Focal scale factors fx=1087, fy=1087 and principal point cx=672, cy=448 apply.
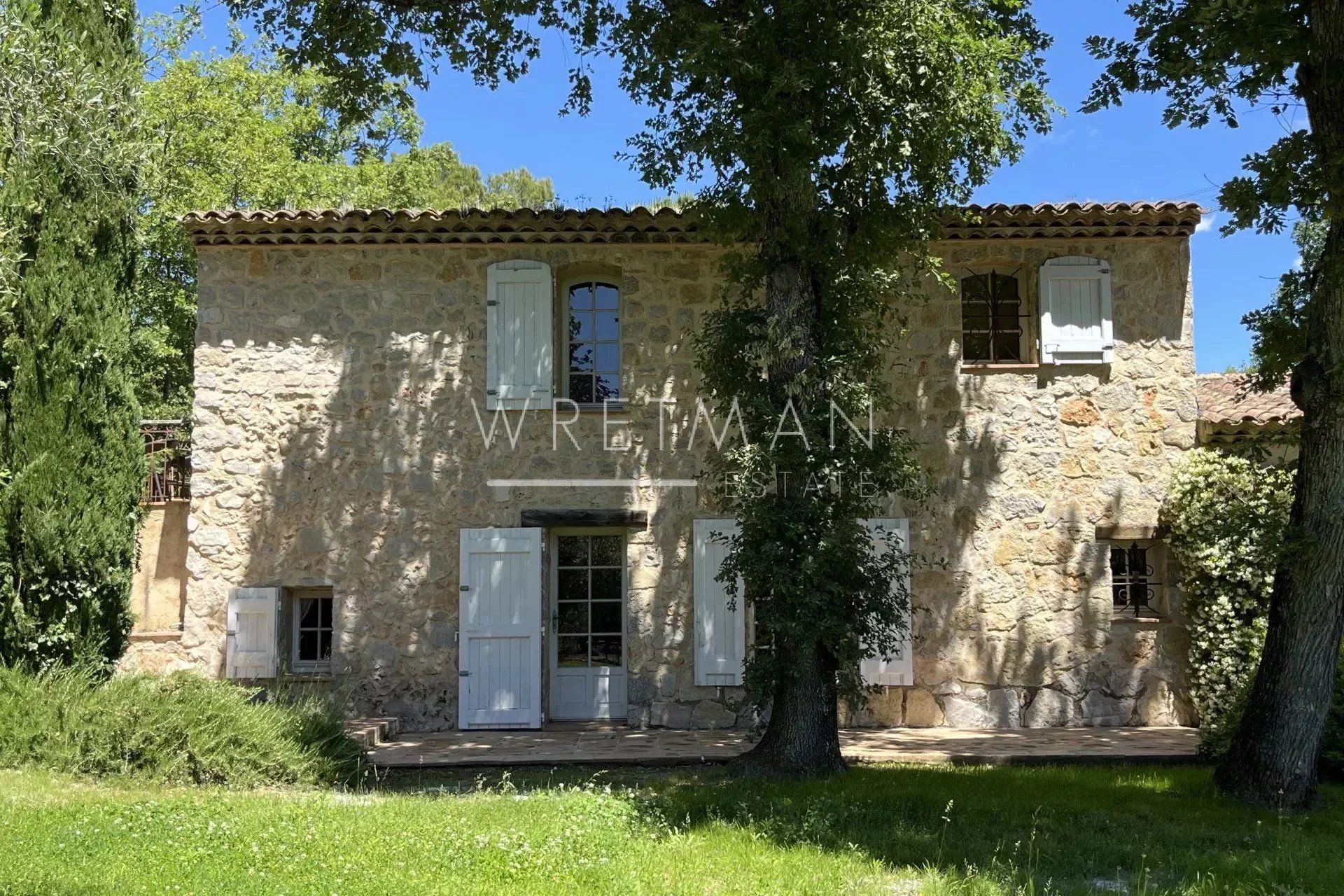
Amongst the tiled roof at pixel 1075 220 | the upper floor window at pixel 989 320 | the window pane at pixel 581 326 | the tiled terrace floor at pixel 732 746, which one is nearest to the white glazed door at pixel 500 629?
the tiled terrace floor at pixel 732 746

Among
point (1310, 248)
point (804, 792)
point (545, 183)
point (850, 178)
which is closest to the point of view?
point (804, 792)

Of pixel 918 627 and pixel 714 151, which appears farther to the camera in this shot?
pixel 918 627

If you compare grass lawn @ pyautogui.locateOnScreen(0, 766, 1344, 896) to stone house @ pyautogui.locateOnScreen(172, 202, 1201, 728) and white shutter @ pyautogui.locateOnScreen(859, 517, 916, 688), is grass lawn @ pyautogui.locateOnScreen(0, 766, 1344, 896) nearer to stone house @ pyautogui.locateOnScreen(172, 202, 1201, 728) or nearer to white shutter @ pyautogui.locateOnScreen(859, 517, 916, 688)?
white shutter @ pyautogui.locateOnScreen(859, 517, 916, 688)

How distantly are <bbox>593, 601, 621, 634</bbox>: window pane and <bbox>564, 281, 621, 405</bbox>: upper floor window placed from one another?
188cm

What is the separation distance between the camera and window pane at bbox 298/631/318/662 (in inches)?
395

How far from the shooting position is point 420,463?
9.81 meters

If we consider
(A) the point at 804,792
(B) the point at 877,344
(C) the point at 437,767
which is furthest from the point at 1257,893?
(C) the point at 437,767

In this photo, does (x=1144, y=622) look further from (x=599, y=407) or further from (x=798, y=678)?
(x=599, y=407)

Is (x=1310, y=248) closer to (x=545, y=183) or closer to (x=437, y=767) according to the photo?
(x=545, y=183)

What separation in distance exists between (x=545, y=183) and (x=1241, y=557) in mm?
17407

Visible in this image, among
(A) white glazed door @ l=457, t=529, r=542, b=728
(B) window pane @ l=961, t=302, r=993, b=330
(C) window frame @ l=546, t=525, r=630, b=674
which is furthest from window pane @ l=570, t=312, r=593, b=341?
(B) window pane @ l=961, t=302, r=993, b=330

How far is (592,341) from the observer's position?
33.5 feet

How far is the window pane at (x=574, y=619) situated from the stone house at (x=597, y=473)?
0.13 feet

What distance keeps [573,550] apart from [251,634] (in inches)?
115
